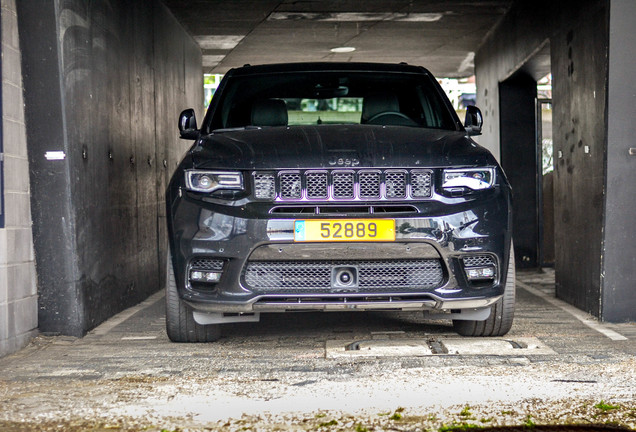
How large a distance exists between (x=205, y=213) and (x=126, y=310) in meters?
2.85

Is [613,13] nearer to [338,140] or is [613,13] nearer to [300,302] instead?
[338,140]

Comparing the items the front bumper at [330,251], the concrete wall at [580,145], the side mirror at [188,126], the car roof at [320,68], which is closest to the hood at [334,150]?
the front bumper at [330,251]

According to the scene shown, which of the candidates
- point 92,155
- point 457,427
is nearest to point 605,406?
point 457,427

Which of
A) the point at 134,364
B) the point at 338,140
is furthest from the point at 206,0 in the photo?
the point at 134,364

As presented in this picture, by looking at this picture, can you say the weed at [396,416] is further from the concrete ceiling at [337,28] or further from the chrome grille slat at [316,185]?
the concrete ceiling at [337,28]

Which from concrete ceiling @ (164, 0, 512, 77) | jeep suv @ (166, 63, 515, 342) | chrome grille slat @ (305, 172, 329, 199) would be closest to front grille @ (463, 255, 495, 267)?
jeep suv @ (166, 63, 515, 342)

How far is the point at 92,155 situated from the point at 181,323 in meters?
1.77

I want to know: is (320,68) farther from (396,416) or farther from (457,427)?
(457,427)

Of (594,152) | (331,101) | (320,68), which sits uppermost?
(320,68)

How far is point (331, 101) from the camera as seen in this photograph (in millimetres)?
6574

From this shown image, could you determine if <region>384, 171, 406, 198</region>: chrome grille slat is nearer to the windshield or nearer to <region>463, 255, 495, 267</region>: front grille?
<region>463, 255, 495, 267</region>: front grille

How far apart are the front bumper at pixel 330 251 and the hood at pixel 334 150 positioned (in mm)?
247

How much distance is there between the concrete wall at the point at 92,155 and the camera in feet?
19.6

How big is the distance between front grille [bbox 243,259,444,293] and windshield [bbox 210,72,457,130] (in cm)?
137
